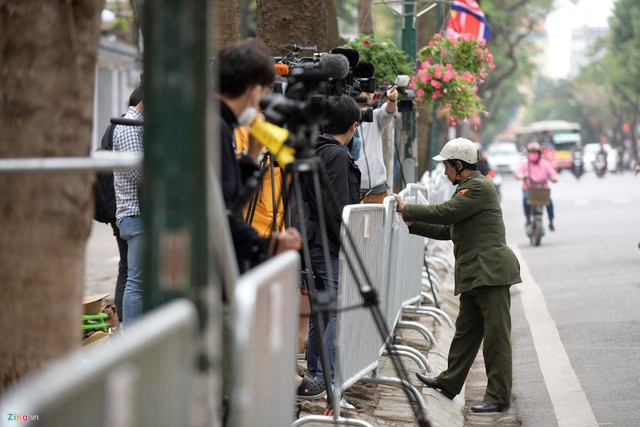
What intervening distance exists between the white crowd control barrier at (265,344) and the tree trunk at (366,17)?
536 inches

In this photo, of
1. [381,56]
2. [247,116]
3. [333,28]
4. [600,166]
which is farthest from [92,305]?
[600,166]

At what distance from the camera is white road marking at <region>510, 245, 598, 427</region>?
770 cm

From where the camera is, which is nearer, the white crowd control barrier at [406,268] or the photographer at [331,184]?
the photographer at [331,184]

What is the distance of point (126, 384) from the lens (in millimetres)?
2412

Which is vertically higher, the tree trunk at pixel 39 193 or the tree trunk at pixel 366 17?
the tree trunk at pixel 366 17

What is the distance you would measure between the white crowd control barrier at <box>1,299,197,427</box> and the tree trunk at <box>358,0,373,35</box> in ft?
48.3

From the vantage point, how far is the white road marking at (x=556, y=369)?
7703 mm

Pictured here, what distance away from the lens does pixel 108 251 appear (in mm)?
18234

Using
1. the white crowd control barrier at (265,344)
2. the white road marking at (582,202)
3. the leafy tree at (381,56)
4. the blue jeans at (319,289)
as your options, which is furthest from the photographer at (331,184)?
the white road marking at (582,202)

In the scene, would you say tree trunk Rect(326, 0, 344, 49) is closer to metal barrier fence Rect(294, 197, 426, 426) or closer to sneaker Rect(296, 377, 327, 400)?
metal barrier fence Rect(294, 197, 426, 426)

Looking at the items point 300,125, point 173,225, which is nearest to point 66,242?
point 173,225

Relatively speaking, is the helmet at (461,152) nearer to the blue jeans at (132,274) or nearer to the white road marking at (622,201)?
the blue jeans at (132,274)

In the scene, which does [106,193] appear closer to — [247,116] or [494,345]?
[494,345]

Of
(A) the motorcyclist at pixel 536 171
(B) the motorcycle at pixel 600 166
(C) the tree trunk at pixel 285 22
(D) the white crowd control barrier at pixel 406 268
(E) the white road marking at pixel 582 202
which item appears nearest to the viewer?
(D) the white crowd control barrier at pixel 406 268
